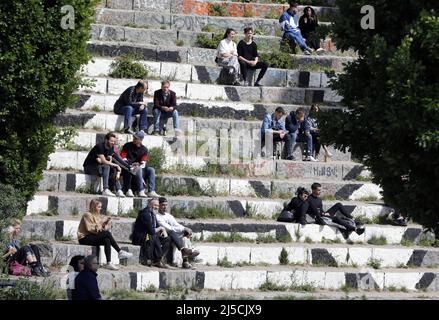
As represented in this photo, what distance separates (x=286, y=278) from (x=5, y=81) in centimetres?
629

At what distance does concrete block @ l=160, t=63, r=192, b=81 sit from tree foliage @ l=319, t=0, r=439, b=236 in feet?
37.1

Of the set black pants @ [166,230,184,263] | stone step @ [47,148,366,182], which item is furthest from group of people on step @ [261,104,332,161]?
black pants @ [166,230,184,263]

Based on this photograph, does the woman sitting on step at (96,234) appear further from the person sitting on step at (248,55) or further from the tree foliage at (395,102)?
the person sitting on step at (248,55)

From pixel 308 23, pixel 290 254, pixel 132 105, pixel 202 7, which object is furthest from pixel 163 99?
pixel 202 7

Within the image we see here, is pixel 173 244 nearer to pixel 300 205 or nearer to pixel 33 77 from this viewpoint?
pixel 300 205

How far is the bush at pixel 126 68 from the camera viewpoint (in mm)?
28016

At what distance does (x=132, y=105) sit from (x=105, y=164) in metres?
2.78

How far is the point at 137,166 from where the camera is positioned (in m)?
23.8

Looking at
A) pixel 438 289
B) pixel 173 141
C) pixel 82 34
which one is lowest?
pixel 438 289

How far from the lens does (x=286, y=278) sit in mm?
22734

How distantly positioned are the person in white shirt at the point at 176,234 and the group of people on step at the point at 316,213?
2673mm

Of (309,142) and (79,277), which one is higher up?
(309,142)

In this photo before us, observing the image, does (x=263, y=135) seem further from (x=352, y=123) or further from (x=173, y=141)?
(x=352, y=123)

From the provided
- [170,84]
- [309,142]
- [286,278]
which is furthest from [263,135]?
[286,278]
